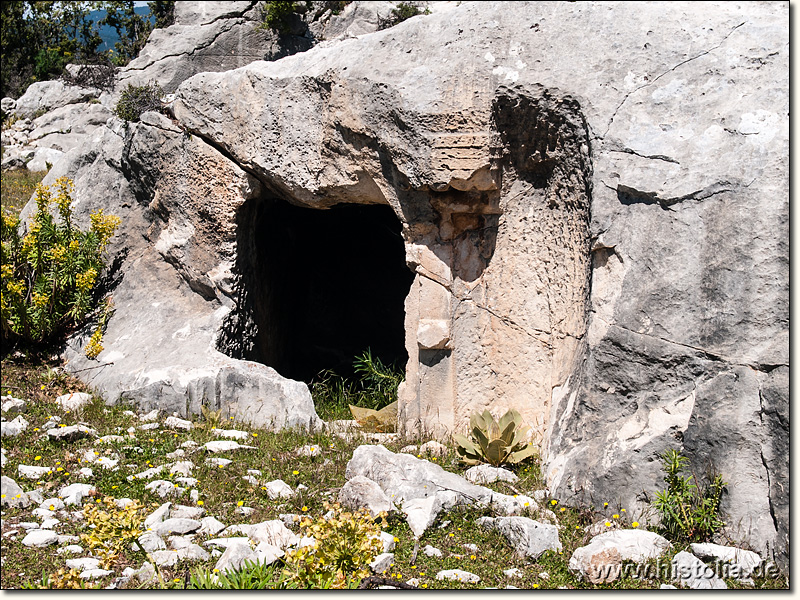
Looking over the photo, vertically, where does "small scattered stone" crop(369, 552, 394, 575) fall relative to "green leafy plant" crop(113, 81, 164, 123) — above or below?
below

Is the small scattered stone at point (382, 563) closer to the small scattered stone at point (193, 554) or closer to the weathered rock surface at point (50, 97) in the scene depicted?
the small scattered stone at point (193, 554)

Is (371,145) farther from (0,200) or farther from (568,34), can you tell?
(0,200)

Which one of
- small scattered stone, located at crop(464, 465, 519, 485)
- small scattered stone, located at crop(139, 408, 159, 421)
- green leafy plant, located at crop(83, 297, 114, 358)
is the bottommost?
small scattered stone, located at crop(464, 465, 519, 485)

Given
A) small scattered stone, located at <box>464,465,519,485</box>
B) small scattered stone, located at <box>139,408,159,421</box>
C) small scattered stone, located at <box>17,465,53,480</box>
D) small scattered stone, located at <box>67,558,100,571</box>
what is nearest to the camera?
small scattered stone, located at <box>67,558,100,571</box>

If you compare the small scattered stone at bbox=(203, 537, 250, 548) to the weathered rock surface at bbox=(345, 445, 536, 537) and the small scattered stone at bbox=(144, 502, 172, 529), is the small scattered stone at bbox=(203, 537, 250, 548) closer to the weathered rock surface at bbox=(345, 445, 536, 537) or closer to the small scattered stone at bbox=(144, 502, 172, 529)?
the small scattered stone at bbox=(144, 502, 172, 529)

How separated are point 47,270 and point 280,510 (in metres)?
3.72

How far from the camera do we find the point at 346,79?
600 cm

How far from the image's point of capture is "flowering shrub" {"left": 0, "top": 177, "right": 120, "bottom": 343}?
6.72 meters

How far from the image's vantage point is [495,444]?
5348 mm

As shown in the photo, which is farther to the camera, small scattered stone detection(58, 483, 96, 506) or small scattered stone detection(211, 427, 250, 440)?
small scattered stone detection(211, 427, 250, 440)

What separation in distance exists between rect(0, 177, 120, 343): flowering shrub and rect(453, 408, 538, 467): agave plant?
145 inches

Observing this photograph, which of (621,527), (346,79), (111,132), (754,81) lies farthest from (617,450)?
(111,132)

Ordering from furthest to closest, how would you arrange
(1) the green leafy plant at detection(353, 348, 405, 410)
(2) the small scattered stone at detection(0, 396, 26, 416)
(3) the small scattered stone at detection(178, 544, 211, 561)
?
(1) the green leafy plant at detection(353, 348, 405, 410) < (2) the small scattered stone at detection(0, 396, 26, 416) < (3) the small scattered stone at detection(178, 544, 211, 561)

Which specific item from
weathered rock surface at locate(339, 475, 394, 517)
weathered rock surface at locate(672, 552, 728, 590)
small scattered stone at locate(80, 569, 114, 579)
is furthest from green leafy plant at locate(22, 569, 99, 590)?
weathered rock surface at locate(672, 552, 728, 590)
